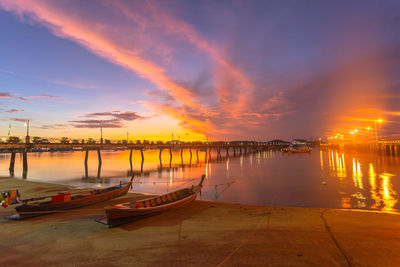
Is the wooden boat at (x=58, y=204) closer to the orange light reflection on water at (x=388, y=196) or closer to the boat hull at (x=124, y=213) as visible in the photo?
the boat hull at (x=124, y=213)

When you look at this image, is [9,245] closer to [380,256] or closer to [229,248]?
[229,248]

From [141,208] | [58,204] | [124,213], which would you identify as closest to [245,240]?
[141,208]

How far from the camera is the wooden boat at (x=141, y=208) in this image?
13719mm

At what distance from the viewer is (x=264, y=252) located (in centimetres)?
941

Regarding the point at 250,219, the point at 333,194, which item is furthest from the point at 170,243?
the point at 333,194

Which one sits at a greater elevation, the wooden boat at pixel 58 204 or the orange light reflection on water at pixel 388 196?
the wooden boat at pixel 58 204

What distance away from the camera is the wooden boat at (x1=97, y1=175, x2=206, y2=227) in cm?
1372

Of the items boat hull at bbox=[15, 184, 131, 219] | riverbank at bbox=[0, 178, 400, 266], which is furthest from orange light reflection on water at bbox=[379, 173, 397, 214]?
boat hull at bbox=[15, 184, 131, 219]

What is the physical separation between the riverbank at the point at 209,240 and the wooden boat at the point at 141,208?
1.77 ft

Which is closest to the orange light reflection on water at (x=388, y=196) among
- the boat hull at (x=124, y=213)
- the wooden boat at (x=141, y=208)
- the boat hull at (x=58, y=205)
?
the wooden boat at (x=141, y=208)

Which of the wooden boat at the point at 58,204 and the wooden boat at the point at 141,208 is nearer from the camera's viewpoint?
the wooden boat at the point at 141,208

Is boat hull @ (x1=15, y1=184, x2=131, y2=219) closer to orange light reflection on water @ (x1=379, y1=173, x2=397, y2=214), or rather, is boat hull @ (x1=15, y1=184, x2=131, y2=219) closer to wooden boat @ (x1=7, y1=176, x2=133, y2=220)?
wooden boat @ (x1=7, y1=176, x2=133, y2=220)

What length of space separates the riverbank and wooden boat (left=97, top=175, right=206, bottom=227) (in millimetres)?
538

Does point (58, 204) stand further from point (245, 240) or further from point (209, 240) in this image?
point (245, 240)
